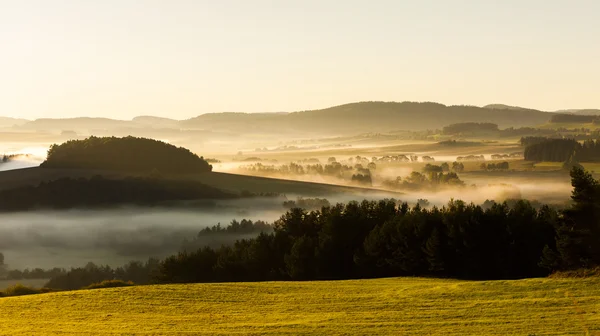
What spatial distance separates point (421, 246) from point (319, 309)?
3842 cm

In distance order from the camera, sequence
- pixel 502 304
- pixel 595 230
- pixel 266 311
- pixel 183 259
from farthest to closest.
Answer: pixel 183 259 < pixel 595 230 < pixel 266 311 < pixel 502 304

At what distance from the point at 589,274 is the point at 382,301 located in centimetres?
2124

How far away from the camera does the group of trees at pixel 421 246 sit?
276 ft

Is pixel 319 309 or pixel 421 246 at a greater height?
pixel 319 309

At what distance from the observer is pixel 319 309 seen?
64625 mm

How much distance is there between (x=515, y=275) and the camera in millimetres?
94688

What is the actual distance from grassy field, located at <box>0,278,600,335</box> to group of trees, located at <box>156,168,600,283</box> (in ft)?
51.3

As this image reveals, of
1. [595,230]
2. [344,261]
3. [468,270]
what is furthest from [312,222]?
[595,230]

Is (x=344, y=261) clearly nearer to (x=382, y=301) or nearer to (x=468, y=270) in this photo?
(x=468, y=270)

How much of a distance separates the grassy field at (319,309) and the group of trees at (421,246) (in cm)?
1563

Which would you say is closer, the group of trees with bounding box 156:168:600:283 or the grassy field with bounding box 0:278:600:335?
the grassy field with bounding box 0:278:600:335

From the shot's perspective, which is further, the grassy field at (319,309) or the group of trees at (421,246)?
the group of trees at (421,246)

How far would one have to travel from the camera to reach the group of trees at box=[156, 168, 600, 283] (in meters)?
84.1

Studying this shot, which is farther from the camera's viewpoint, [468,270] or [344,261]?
[344,261]
